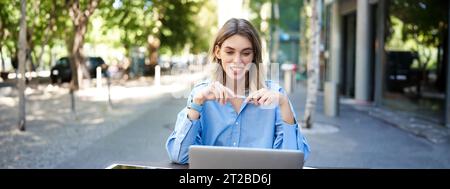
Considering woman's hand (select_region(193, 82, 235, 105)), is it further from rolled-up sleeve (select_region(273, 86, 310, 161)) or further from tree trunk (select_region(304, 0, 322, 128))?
tree trunk (select_region(304, 0, 322, 128))

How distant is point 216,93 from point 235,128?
536 millimetres

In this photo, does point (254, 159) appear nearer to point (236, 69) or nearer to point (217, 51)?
point (236, 69)

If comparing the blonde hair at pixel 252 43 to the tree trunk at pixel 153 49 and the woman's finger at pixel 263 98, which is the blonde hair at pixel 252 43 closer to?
the woman's finger at pixel 263 98

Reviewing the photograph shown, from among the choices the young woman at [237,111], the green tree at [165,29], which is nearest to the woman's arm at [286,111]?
the young woman at [237,111]

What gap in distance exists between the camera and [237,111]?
7.72ft

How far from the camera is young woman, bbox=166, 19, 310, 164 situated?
7.04 ft

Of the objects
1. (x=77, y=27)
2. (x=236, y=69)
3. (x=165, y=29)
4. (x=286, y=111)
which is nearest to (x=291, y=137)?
(x=286, y=111)

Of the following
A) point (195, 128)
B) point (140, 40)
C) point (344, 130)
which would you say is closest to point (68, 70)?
point (140, 40)

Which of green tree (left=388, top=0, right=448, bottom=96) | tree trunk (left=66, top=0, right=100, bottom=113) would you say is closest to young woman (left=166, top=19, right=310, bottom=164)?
green tree (left=388, top=0, right=448, bottom=96)

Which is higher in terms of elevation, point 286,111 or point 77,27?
point 77,27

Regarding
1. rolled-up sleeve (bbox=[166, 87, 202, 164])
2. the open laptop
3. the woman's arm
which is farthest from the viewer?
rolled-up sleeve (bbox=[166, 87, 202, 164])

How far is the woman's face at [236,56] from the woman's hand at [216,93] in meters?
0.23

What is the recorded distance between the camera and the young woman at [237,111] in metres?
2.14
